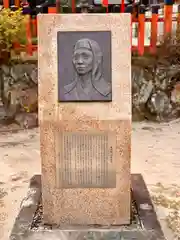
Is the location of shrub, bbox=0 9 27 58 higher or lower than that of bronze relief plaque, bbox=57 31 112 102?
higher

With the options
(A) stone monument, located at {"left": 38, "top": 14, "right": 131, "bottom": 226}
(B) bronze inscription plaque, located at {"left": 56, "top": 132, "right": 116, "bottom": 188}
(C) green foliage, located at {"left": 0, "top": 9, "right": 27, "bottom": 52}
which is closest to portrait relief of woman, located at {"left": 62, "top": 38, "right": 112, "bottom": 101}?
(A) stone monument, located at {"left": 38, "top": 14, "right": 131, "bottom": 226}

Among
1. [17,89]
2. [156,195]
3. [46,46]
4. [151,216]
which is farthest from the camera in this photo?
[17,89]

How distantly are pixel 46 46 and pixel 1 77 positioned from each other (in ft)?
14.8

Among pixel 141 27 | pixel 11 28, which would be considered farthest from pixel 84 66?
pixel 141 27

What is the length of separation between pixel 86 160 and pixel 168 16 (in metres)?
4.95

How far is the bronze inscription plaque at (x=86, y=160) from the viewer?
380cm

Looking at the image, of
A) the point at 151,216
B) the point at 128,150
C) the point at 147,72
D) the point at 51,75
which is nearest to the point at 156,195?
the point at 151,216

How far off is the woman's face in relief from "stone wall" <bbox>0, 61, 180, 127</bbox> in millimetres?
4283

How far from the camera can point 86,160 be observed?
3852mm

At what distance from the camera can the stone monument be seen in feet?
12.0

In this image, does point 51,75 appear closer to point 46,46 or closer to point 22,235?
point 46,46

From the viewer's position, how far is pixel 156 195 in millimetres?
5113

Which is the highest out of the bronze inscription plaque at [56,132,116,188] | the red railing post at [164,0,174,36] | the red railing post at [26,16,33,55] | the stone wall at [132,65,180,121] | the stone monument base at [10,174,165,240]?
the red railing post at [164,0,174,36]

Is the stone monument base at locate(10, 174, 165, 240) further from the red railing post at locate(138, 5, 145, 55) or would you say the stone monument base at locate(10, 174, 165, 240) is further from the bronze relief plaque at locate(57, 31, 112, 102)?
the red railing post at locate(138, 5, 145, 55)
